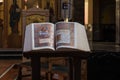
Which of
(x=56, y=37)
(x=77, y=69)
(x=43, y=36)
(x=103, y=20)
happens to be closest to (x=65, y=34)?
(x=56, y=37)

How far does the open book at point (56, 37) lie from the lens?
12.5 ft

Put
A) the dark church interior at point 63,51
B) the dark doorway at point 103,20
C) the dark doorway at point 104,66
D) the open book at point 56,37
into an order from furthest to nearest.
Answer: the dark doorway at point 103,20 < the dark doorway at point 104,66 < the dark church interior at point 63,51 < the open book at point 56,37

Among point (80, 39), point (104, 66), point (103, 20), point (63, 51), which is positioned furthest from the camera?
point (103, 20)

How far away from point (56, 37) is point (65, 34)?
110mm

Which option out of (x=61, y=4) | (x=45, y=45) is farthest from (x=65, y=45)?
(x=61, y=4)

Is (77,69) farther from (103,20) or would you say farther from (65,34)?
(103,20)

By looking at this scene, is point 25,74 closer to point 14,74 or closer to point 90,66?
point 14,74

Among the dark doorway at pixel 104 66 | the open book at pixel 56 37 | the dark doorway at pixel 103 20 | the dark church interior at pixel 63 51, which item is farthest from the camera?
the dark doorway at pixel 103 20

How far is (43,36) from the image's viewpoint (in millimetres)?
3854

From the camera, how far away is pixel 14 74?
9.70 metres

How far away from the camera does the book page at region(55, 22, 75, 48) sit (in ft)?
12.6

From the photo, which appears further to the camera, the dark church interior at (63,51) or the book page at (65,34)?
the dark church interior at (63,51)

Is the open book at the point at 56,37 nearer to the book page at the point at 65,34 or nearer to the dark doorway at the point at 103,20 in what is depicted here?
the book page at the point at 65,34

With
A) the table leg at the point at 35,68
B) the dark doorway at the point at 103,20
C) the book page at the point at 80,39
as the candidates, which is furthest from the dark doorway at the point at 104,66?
the dark doorway at the point at 103,20
